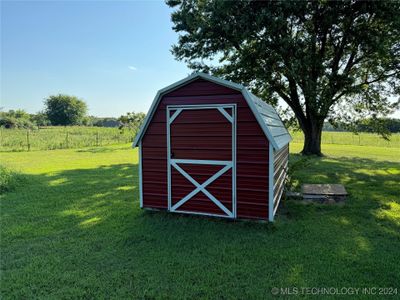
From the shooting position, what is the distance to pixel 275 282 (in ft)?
10.3

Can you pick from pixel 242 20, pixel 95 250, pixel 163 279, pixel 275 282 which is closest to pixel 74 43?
pixel 242 20

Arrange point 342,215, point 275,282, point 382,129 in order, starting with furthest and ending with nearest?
1. point 382,129
2. point 342,215
3. point 275,282

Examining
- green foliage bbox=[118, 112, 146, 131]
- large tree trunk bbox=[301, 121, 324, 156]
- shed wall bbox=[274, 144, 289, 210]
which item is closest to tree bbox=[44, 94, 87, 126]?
green foliage bbox=[118, 112, 146, 131]

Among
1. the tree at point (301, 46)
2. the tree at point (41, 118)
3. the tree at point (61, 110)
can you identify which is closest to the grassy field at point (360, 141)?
the tree at point (301, 46)

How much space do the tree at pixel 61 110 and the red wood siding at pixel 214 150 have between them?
242 feet

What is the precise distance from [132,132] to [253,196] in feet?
90.2

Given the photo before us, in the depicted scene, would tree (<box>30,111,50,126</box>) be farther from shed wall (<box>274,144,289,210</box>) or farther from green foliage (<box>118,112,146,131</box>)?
shed wall (<box>274,144,289,210</box>)

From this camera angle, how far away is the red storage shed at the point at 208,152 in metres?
4.89

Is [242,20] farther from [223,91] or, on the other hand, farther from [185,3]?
[223,91]

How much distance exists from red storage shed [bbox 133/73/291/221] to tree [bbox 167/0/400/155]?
7.80 metres

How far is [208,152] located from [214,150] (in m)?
0.13

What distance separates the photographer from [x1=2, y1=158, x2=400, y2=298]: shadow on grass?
10.2 ft

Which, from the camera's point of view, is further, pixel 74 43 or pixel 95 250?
pixel 74 43

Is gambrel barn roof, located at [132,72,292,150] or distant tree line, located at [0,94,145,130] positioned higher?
distant tree line, located at [0,94,145,130]
